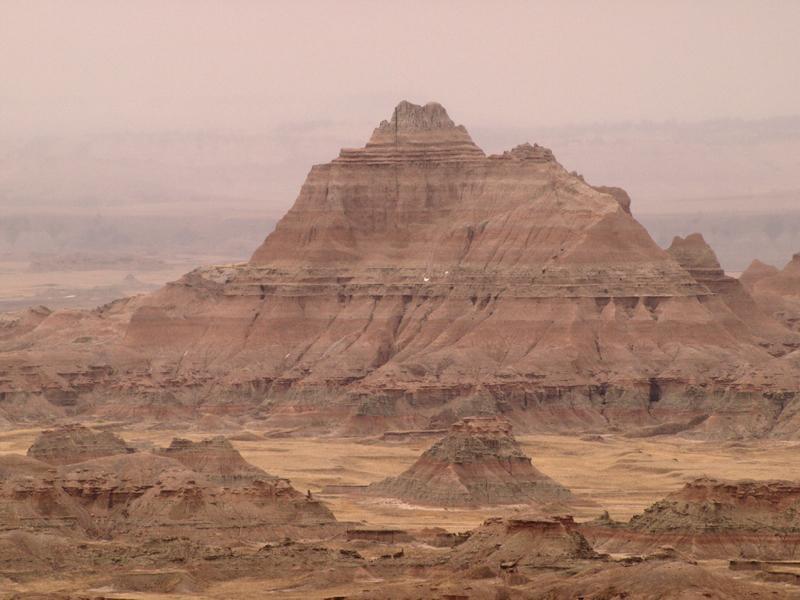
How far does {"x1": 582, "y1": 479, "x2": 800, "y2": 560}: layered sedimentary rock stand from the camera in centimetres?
13750

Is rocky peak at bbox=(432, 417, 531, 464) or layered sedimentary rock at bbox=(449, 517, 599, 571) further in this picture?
rocky peak at bbox=(432, 417, 531, 464)

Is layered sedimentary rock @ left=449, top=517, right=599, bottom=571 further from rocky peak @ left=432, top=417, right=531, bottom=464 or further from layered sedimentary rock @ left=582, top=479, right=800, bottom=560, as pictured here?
rocky peak @ left=432, top=417, right=531, bottom=464

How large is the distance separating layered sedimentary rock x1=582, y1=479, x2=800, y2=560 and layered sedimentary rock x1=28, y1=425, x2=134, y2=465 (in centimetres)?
3962

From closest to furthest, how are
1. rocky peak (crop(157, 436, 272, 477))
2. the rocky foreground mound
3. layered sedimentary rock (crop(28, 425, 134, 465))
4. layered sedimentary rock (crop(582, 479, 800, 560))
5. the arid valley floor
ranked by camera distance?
the arid valley floor < layered sedimentary rock (crop(582, 479, 800, 560)) < rocky peak (crop(157, 436, 272, 477)) < the rocky foreground mound < layered sedimentary rock (crop(28, 425, 134, 465))

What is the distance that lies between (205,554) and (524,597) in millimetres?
24883

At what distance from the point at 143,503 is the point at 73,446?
76.3ft

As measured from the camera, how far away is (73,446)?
173 m

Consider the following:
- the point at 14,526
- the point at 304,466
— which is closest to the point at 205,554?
the point at 14,526

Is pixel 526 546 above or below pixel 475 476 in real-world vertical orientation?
above

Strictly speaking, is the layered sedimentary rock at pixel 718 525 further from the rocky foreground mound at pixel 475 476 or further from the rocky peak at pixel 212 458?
the rocky peak at pixel 212 458

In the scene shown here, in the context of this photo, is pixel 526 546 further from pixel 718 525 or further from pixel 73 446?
pixel 73 446

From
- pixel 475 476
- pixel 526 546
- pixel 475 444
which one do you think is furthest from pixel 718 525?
pixel 475 444

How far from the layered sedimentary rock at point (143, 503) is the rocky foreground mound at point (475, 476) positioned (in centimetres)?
1505

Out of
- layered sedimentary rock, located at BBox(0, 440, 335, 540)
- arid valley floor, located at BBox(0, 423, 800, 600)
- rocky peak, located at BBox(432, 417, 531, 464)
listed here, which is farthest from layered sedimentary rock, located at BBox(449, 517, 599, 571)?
rocky peak, located at BBox(432, 417, 531, 464)
